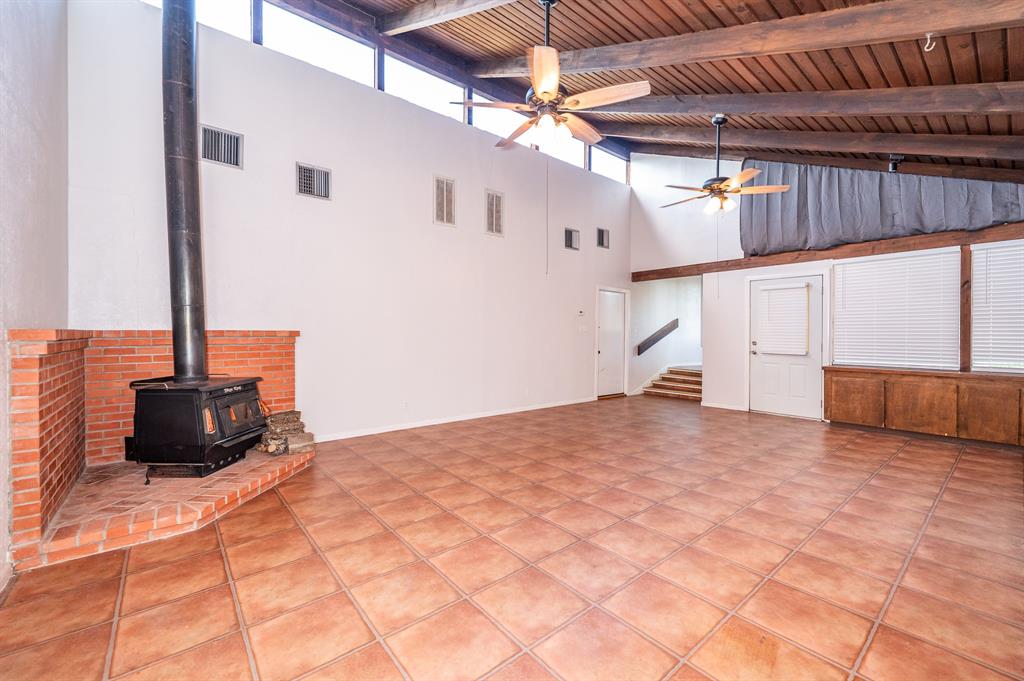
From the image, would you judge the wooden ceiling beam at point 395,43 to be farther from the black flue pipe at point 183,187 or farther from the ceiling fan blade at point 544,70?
the ceiling fan blade at point 544,70

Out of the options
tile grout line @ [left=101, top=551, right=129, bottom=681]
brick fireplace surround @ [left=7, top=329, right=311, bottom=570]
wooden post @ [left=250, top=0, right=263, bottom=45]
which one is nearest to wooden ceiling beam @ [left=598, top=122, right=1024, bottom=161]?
wooden post @ [left=250, top=0, right=263, bottom=45]

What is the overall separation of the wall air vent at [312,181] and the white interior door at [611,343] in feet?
16.2

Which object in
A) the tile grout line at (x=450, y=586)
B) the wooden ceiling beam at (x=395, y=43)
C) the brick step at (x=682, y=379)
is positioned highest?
the wooden ceiling beam at (x=395, y=43)

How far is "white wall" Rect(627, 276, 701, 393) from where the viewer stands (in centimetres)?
866

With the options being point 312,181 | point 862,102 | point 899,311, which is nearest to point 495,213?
point 312,181

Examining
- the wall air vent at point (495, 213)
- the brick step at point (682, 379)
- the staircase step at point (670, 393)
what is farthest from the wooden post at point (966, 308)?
the wall air vent at point (495, 213)

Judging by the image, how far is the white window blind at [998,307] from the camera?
4797 millimetres

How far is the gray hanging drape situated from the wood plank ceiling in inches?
14.5

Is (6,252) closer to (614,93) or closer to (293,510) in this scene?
(293,510)

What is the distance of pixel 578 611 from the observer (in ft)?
6.30

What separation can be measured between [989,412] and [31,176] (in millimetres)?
8651

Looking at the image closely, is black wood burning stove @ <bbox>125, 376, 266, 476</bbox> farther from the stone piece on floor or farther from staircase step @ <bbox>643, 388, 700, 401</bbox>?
staircase step @ <bbox>643, 388, 700, 401</bbox>

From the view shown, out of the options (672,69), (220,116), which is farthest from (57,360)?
(672,69)

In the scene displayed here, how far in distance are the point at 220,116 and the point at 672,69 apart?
4.54m
